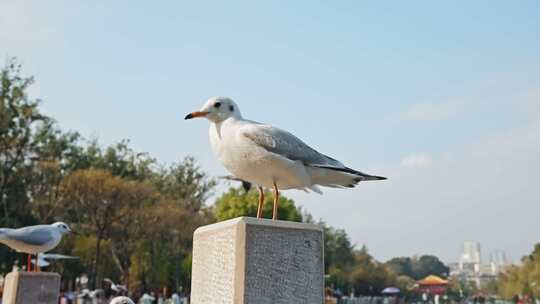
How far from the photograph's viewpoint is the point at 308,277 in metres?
3.71

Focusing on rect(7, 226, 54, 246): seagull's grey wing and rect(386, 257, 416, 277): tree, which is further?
rect(386, 257, 416, 277): tree

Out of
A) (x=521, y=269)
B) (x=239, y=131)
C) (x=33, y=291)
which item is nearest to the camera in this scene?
(x=239, y=131)

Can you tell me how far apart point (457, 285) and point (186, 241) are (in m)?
92.5

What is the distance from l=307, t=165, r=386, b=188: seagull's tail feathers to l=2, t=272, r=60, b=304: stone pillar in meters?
5.44

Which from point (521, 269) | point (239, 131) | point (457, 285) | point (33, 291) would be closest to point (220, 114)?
point (239, 131)

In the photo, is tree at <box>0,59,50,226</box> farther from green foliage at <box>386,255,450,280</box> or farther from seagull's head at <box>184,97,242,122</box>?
green foliage at <box>386,255,450,280</box>

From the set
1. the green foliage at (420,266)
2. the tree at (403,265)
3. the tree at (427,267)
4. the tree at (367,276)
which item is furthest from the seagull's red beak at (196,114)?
the tree at (427,267)

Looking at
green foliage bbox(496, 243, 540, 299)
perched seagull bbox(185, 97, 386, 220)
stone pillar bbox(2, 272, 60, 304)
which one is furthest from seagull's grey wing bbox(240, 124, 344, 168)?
green foliage bbox(496, 243, 540, 299)

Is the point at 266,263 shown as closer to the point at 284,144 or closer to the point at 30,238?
the point at 284,144

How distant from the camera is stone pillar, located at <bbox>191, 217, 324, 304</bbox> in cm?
350

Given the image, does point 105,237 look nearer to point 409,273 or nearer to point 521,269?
point 521,269

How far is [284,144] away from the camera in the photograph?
13.3 feet

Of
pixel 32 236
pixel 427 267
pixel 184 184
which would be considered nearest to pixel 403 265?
pixel 427 267

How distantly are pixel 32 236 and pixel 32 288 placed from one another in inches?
32.1
